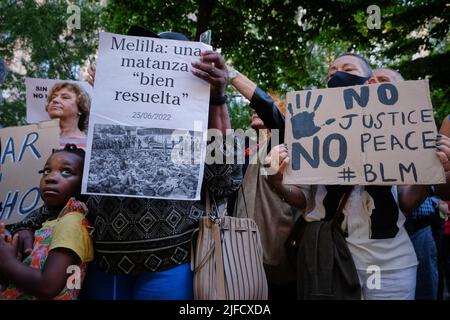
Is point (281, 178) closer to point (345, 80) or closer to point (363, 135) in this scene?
point (363, 135)

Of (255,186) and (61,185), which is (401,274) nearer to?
(255,186)

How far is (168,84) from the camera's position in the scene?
2127mm

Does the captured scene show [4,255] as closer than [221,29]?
Yes

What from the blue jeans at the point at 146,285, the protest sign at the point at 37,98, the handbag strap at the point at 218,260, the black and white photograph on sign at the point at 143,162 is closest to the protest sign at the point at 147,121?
the black and white photograph on sign at the point at 143,162

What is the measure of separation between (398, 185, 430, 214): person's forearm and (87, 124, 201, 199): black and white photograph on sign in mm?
1143

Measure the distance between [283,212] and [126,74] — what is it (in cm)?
125

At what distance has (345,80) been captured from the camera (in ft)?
Result: 8.72

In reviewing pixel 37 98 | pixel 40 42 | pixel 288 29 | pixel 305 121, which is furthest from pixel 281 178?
pixel 40 42

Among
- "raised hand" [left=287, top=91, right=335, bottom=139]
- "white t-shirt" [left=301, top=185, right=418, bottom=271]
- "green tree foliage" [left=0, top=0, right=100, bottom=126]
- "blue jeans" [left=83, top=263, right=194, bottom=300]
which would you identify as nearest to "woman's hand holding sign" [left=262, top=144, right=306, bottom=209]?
"raised hand" [left=287, top=91, right=335, bottom=139]

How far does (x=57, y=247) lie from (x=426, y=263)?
8.66ft

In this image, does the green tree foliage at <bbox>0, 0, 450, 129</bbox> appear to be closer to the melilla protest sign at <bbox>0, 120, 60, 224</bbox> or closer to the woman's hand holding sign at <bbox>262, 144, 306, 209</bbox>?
the melilla protest sign at <bbox>0, 120, 60, 224</bbox>

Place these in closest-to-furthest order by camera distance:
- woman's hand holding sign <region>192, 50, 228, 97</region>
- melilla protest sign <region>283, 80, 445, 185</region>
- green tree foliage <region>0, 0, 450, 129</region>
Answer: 1. woman's hand holding sign <region>192, 50, 228, 97</region>
2. melilla protest sign <region>283, 80, 445, 185</region>
3. green tree foliage <region>0, 0, 450, 129</region>

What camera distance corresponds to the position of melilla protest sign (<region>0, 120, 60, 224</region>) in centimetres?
257
